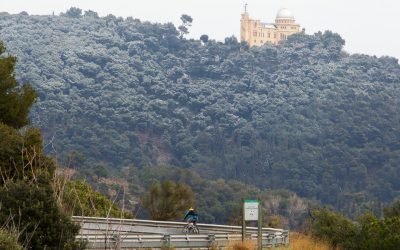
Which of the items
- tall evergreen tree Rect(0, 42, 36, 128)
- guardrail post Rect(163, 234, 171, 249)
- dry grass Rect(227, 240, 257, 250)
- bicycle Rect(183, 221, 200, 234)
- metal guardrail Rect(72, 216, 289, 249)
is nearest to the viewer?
metal guardrail Rect(72, 216, 289, 249)

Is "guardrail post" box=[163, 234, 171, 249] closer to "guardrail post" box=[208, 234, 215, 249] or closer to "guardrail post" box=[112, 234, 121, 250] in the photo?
"guardrail post" box=[208, 234, 215, 249]

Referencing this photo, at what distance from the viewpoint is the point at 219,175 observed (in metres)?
200

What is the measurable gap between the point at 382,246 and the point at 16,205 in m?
13.2

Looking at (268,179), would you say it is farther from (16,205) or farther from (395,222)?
(16,205)

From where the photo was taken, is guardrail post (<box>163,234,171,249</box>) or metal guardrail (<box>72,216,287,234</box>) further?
metal guardrail (<box>72,216,287,234</box>)

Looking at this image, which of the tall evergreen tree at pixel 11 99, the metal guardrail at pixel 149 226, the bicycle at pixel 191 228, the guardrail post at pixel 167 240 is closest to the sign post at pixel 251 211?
the guardrail post at pixel 167 240

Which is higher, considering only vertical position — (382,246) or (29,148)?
(29,148)

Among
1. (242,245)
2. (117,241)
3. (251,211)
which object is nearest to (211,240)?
(242,245)

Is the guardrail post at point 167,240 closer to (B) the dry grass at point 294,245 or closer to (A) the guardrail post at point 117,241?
(B) the dry grass at point 294,245

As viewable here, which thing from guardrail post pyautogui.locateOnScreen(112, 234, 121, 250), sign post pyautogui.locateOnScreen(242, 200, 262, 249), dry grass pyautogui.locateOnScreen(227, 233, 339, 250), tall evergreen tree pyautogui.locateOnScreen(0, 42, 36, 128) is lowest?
dry grass pyautogui.locateOnScreen(227, 233, 339, 250)

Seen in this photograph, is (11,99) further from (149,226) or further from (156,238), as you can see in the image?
(156,238)

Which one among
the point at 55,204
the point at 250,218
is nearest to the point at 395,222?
the point at 250,218

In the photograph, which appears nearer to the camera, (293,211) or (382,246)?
(382,246)

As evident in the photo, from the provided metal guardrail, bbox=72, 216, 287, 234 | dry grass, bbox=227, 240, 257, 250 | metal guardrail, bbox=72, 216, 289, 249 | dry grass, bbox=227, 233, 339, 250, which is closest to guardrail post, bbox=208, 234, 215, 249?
metal guardrail, bbox=72, 216, 289, 249
